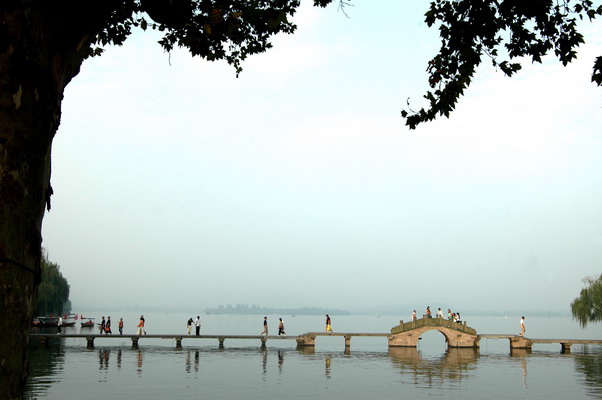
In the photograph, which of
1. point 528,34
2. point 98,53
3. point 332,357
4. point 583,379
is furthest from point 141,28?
point 332,357

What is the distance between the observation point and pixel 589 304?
52.4m

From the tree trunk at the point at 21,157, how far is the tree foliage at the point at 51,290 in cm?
6594

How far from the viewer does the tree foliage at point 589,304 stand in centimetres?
5138

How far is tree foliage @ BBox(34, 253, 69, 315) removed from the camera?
66812 mm

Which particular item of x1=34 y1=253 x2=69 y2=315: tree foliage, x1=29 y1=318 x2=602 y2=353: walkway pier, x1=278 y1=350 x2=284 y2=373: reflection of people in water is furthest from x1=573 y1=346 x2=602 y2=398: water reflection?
x1=34 y1=253 x2=69 y2=315: tree foliage

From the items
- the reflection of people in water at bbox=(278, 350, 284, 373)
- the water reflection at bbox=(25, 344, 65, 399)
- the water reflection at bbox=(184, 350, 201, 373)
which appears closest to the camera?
the water reflection at bbox=(25, 344, 65, 399)

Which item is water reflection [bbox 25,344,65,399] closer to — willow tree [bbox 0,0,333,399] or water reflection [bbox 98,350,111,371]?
water reflection [bbox 98,350,111,371]

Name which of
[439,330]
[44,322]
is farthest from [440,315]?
Answer: [44,322]

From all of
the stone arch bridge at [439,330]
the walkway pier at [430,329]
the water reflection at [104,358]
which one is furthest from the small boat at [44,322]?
the stone arch bridge at [439,330]

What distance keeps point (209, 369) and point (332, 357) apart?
11.0 m

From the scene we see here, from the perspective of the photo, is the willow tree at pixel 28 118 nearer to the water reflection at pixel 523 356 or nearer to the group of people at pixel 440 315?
the water reflection at pixel 523 356

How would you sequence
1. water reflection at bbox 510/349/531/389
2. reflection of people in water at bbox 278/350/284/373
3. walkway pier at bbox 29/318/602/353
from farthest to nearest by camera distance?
walkway pier at bbox 29/318/602/353, reflection of people in water at bbox 278/350/284/373, water reflection at bbox 510/349/531/389

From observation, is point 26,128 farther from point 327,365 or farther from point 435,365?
point 435,365

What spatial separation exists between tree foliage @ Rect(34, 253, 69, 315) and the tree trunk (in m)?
65.9
